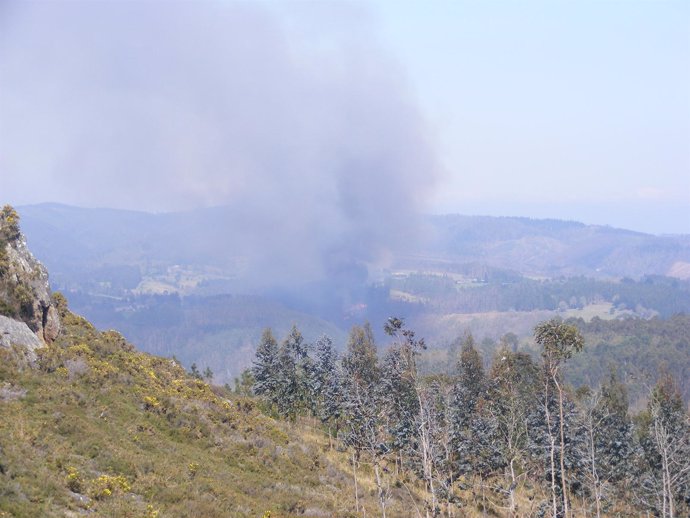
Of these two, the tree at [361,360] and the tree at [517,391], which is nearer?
the tree at [517,391]

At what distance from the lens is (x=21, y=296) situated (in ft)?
98.0

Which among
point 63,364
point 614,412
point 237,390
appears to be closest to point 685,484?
point 614,412

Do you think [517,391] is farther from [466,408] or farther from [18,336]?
[18,336]

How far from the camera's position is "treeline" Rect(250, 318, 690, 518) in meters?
46.2

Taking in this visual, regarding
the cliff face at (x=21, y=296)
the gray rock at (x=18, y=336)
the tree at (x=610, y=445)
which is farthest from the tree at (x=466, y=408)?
the gray rock at (x=18, y=336)

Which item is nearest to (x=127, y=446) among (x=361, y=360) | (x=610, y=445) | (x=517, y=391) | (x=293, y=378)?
(x=293, y=378)

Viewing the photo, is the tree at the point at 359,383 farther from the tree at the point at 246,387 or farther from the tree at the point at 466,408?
the tree at the point at 246,387

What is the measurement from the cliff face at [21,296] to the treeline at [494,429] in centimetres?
2269

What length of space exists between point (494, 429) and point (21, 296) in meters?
46.8

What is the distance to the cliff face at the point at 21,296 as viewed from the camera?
28438mm

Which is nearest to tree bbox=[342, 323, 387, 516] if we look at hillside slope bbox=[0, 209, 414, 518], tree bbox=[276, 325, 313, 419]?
tree bbox=[276, 325, 313, 419]

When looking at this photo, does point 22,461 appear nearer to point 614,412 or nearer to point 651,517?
point 651,517

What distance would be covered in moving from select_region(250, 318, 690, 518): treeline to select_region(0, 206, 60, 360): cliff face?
22691 millimetres

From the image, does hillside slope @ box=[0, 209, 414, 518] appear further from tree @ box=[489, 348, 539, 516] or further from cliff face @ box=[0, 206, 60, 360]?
tree @ box=[489, 348, 539, 516]
